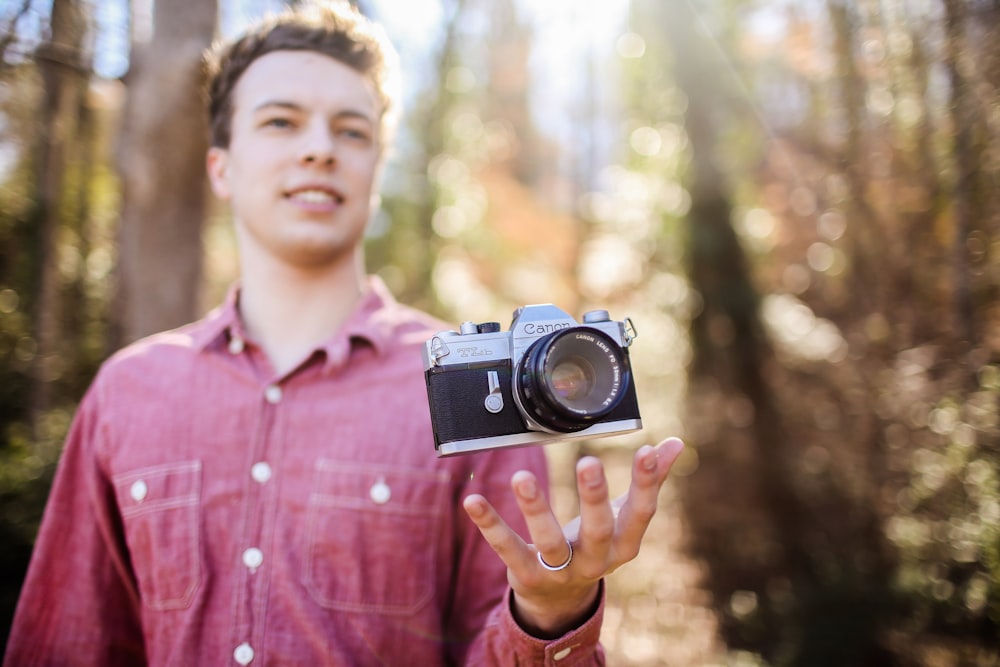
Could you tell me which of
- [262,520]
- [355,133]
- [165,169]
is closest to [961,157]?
[355,133]

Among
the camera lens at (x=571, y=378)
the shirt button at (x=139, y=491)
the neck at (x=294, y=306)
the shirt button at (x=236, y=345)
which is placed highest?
the neck at (x=294, y=306)

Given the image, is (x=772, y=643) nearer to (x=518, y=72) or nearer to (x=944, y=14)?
(x=944, y=14)

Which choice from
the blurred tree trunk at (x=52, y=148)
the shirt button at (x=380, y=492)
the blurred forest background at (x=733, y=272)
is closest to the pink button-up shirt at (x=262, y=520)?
the shirt button at (x=380, y=492)

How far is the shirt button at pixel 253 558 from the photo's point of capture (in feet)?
5.62

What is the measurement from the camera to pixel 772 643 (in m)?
4.16

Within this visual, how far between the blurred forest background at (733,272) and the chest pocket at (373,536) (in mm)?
1785

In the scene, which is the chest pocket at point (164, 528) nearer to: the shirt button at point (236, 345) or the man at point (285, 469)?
the man at point (285, 469)

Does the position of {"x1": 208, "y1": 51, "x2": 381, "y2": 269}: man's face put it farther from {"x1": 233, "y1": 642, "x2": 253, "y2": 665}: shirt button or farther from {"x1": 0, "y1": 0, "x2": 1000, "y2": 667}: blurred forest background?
{"x1": 0, "y1": 0, "x2": 1000, "y2": 667}: blurred forest background

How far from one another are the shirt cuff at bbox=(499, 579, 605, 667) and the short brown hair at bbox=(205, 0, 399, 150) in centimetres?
149

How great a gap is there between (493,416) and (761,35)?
6.23 metres

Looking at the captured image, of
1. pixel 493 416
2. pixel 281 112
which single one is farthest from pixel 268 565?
pixel 281 112

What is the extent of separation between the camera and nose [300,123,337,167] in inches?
74.4

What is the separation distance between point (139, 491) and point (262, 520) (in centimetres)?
35

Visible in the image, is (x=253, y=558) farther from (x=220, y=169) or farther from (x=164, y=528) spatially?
(x=220, y=169)
